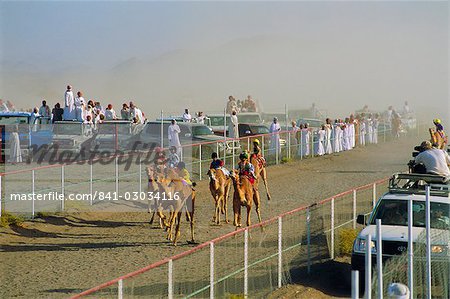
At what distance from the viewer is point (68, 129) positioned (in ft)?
101

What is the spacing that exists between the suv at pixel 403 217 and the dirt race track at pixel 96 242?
1255 mm

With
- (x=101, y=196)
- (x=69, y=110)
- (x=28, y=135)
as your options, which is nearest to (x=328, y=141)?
(x=69, y=110)

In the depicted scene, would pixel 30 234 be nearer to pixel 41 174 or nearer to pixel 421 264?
pixel 41 174

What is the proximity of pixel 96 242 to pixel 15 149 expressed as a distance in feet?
33.9

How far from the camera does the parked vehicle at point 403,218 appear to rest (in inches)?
630

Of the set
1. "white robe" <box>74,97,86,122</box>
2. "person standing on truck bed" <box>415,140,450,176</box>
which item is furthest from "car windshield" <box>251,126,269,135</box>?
"person standing on truck bed" <box>415,140,450,176</box>

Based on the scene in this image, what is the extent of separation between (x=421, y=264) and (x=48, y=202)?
12115 mm

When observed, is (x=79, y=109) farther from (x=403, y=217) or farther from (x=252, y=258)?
(x=252, y=258)

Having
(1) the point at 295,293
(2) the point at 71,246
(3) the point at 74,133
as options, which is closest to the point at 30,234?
(2) the point at 71,246

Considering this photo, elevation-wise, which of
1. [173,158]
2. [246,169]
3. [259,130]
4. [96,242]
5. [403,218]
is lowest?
[96,242]

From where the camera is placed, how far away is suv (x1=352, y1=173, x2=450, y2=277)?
52.5 feet

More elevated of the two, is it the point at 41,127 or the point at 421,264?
the point at 41,127

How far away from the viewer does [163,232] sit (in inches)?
850

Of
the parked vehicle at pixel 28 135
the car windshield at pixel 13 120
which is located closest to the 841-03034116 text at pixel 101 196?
the parked vehicle at pixel 28 135
